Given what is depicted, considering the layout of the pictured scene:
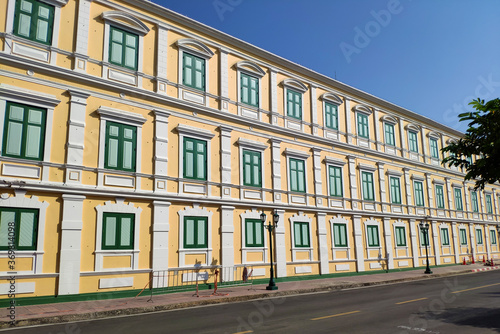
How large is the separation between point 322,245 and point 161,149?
11.6m

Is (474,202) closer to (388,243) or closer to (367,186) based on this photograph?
(388,243)

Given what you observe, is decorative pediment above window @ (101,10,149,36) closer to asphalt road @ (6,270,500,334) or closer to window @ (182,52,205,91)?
window @ (182,52,205,91)

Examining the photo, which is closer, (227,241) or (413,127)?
(227,241)

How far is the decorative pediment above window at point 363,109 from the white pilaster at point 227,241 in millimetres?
13791

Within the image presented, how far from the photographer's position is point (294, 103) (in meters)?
24.2

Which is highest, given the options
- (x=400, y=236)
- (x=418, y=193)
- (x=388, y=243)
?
(x=418, y=193)

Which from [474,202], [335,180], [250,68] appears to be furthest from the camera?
[474,202]

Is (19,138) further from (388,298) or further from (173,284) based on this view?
(388,298)

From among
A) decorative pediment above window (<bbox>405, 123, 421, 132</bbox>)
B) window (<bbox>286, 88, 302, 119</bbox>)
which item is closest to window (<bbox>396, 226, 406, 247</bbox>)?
decorative pediment above window (<bbox>405, 123, 421, 132</bbox>)

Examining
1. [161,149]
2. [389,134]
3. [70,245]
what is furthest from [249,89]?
[389,134]

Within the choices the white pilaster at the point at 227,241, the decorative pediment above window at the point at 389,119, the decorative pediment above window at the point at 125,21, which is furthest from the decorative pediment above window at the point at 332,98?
the decorative pediment above window at the point at 125,21

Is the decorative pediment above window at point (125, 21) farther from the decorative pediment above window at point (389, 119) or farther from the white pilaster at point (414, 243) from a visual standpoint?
the white pilaster at point (414, 243)

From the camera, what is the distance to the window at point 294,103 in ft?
78.2

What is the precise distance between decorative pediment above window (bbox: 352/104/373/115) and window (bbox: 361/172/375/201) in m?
4.68
